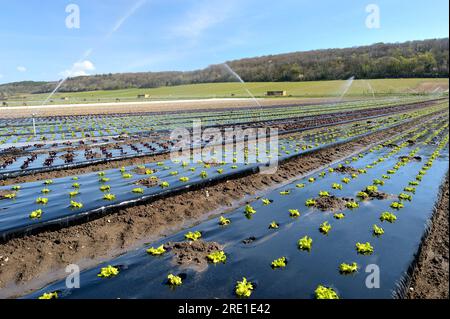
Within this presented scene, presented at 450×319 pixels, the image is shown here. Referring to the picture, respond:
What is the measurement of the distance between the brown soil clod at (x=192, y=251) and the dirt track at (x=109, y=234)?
90 cm

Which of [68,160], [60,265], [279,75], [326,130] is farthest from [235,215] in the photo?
[279,75]

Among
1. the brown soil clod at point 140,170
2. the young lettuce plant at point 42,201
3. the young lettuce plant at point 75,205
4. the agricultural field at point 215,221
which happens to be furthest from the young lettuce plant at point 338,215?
the young lettuce plant at point 42,201

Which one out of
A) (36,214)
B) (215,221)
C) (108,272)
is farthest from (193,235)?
(36,214)

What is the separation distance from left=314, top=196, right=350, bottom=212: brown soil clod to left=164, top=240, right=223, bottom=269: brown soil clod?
3418 mm

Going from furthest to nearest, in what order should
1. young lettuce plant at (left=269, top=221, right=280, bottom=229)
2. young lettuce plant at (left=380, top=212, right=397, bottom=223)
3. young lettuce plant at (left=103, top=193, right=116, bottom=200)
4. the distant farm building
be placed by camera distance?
the distant farm building, young lettuce plant at (left=103, top=193, right=116, bottom=200), young lettuce plant at (left=380, top=212, right=397, bottom=223), young lettuce plant at (left=269, top=221, right=280, bottom=229)

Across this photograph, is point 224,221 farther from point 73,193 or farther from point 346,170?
point 346,170

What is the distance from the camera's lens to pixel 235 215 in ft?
29.4

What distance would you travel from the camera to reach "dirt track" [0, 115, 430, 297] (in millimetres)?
6418

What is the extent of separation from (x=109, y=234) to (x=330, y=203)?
560 centimetres

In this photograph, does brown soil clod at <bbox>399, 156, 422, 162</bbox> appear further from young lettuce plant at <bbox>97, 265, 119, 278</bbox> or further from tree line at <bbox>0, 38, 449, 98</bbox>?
tree line at <bbox>0, 38, 449, 98</bbox>

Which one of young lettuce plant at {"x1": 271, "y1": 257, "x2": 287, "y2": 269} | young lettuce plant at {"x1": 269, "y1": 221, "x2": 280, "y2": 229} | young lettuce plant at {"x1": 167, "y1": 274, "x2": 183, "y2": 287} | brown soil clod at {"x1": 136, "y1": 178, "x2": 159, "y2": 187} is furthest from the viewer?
brown soil clod at {"x1": 136, "y1": 178, "x2": 159, "y2": 187}

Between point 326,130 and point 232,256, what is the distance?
19688 mm

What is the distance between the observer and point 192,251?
6.86 meters

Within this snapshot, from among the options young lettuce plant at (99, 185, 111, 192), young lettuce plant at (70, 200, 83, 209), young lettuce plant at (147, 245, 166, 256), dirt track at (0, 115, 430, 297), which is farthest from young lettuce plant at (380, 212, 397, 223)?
young lettuce plant at (99, 185, 111, 192)
